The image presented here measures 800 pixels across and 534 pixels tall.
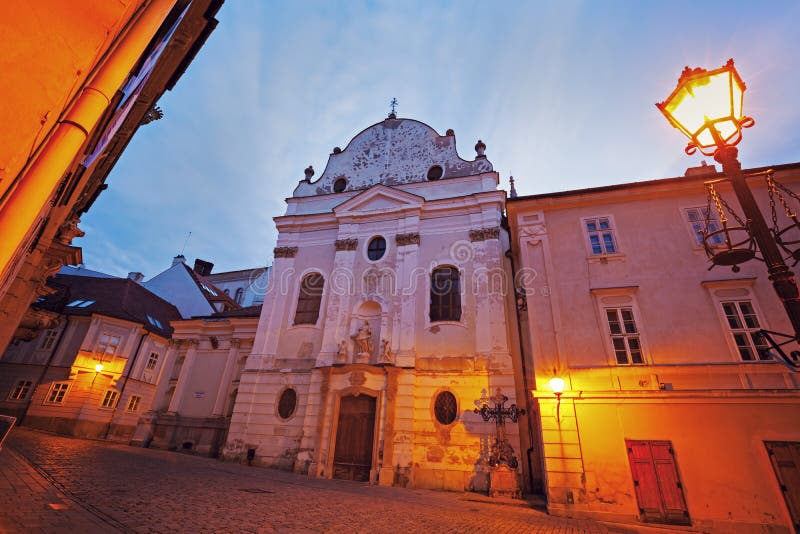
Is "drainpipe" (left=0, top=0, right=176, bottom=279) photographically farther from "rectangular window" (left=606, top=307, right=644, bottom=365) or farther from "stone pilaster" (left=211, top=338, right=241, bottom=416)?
"stone pilaster" (left=211, top=338, right=241, bottom=416)

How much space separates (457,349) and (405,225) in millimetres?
7064

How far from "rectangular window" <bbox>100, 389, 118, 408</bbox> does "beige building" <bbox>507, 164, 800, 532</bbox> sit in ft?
95.9

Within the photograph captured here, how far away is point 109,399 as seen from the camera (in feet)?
84.0

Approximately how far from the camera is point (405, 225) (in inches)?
750

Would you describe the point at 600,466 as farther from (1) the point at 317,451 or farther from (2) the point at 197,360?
(2) the point at 197,360

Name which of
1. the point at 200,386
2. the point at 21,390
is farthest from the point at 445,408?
the point at 21,390

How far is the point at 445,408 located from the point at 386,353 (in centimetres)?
336

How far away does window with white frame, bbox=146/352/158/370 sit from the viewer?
2847cm

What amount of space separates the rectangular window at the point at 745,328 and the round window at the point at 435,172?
13856 mm

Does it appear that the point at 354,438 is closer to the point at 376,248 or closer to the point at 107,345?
the point at 376,248

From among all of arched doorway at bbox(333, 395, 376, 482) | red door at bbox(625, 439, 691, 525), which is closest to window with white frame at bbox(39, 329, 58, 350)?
arched doorway at bbox(333, 395, 376, 482)

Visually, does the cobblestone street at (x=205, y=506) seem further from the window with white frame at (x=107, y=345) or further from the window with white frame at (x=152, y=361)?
the window with white frame at (x=152, y=361)

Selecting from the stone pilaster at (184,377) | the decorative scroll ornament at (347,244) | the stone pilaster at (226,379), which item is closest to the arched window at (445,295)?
the decorative scroll ornament at (347,244)

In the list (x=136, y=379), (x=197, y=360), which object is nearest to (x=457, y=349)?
(x=197, y=360)
